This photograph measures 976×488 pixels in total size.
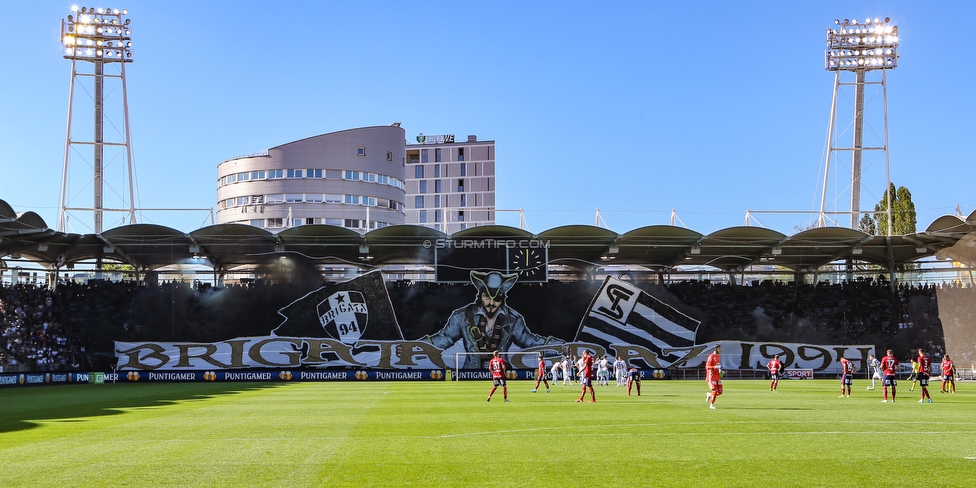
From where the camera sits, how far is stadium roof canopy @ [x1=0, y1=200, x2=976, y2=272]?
50750 mm

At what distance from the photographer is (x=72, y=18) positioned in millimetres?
54969

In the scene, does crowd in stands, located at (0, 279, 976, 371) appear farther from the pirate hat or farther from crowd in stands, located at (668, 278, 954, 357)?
the pirate hat

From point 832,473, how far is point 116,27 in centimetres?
5506

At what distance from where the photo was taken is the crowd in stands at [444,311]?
50.9 meters

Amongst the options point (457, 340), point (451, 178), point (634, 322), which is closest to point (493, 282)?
point (457, 340)

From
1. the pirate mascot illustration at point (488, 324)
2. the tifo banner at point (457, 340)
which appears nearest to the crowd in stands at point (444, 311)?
the tifo banner at point (457, 340)

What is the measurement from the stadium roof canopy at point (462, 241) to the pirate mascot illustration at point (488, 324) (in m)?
2.82

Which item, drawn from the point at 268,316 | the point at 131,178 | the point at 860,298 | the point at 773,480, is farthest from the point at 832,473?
the point at 131,178

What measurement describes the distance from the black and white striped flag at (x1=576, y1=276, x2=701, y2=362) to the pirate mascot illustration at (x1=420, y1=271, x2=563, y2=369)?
2.83 meters

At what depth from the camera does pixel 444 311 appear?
5306cm

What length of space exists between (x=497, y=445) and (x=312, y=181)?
76.7m

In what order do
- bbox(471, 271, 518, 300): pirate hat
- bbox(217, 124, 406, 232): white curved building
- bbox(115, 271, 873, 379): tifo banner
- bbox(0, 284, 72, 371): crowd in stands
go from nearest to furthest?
bbox(0, 284, 72, 371): crowd in stands
bbox(115, 271, 873, 379): tifo banner
bbox(471, 271, 518, 300): pirate hat
bbox(217, 124, 406, 232): white curved building

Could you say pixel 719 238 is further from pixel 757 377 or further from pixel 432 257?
pixel 432 257

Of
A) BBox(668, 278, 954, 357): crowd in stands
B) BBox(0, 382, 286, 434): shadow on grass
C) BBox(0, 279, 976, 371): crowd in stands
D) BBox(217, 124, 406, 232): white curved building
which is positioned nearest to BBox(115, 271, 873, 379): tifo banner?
BBox(0, 279, 976, 371): crowd in stands
